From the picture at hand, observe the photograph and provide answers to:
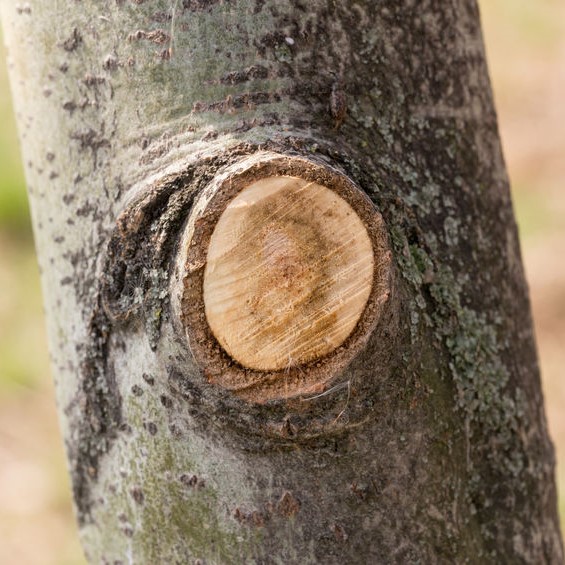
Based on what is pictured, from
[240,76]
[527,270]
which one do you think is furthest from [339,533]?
[527,270]

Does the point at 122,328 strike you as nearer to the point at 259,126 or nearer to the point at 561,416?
the point at 259,126

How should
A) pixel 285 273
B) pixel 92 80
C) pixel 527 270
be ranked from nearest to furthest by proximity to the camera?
pixel 285 273, pixel 92 80, pixel 527 270

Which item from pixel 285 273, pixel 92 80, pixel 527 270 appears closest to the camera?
pixel 285 273

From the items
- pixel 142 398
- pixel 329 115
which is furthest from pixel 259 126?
pixel 142 398

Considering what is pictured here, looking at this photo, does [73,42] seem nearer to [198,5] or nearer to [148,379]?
[198,5]

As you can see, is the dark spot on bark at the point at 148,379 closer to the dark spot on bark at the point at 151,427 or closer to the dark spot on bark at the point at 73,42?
the dark spot on bark at the point at 151,427

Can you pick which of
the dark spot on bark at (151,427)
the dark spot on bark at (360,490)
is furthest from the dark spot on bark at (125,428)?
the dark spot on bark at (360,490)
